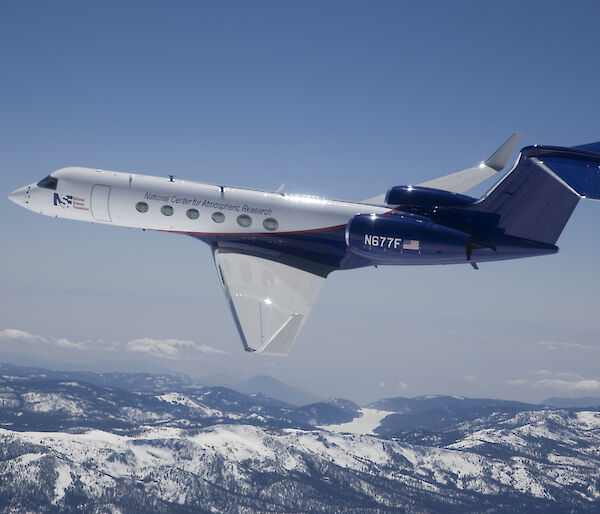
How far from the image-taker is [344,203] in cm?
2884

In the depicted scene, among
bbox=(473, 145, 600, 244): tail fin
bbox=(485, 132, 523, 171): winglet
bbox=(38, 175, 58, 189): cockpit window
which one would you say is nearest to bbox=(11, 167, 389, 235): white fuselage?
bbox=(38, 175, 58, 189): cockpit window

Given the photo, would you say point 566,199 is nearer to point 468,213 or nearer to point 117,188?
point 468,213

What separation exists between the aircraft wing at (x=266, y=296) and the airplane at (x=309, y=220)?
0.20 ft

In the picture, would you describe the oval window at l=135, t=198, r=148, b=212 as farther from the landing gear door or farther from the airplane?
the landing gear door

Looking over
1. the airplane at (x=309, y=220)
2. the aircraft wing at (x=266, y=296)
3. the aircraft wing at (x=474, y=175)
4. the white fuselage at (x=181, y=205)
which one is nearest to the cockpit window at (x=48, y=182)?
the airplane at (x=309, y=220)

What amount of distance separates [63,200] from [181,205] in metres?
8.13

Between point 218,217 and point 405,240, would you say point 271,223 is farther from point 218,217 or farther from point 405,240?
point 405,240

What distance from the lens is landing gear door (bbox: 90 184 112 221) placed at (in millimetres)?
30297

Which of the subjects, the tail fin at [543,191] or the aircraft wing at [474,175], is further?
the aircraft wing at [474,175]

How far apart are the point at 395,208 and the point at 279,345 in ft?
37.7

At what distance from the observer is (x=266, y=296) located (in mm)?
24672

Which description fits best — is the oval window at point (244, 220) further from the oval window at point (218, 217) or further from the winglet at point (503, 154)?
the winglet at point (503, 154)

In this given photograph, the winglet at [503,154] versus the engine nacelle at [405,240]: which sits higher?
the winglet at [503,154]

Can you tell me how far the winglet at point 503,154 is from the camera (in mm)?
31155
